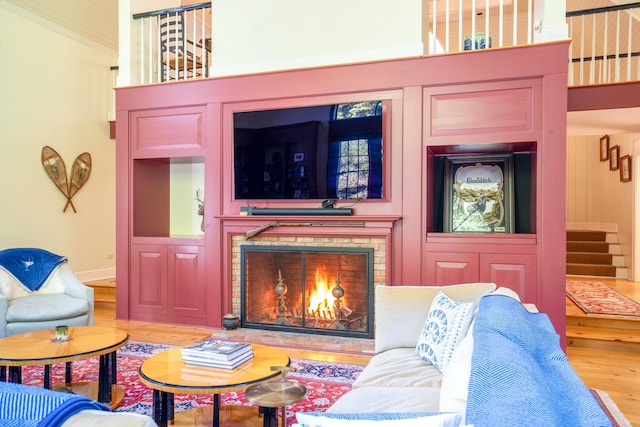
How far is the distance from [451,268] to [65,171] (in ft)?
16.8

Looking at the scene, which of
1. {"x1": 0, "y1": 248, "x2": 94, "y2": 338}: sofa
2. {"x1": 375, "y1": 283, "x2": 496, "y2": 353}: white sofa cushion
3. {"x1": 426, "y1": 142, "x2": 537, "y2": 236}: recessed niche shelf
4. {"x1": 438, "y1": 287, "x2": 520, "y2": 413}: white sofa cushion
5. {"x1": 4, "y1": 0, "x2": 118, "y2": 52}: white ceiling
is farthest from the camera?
{"x1": 4, "y1": 0, "x2": 118, "y2": 52}: white ceiling

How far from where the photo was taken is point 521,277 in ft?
12.7

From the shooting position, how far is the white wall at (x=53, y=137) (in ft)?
18.1

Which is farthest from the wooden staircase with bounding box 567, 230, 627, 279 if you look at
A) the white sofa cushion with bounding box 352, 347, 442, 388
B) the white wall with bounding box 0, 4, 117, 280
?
the white wall with bounding box 0, 4, 117, 280

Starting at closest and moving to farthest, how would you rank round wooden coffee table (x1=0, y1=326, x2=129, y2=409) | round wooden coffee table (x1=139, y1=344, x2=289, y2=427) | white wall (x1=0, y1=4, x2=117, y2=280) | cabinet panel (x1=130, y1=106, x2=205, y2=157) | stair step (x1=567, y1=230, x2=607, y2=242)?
1. round wooden coffee table (x1=139, y1=344, x2=289, y2=427)
2. round wooden coffee table (x1=0, y1=326, x2=129, y2=409)
3. cabinet panel (x1=130, y1=106, x2=205, y2=157)
4. white wall (x1=0, y1=4, x2=117, y2=280)
5. stair step (x1=567, y1=230, x2=607, y2=242)

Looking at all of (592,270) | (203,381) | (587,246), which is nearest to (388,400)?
(203,381)

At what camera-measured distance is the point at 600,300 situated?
5156mm

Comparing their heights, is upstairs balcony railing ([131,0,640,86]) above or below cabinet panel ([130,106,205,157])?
above

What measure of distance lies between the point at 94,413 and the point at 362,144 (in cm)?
357

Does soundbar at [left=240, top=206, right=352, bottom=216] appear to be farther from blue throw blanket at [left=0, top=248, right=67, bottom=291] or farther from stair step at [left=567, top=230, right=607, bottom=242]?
stair step at [left=567, top=230, right=607, bottom=242]

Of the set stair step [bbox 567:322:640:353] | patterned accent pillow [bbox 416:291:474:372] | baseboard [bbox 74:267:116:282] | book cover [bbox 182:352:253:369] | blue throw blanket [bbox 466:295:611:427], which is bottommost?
stair step [bbox 567:322:640:353]

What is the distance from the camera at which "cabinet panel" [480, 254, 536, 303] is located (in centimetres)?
386

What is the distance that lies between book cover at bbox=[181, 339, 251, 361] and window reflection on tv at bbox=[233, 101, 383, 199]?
2.12m

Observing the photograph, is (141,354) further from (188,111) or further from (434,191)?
(434,191)
